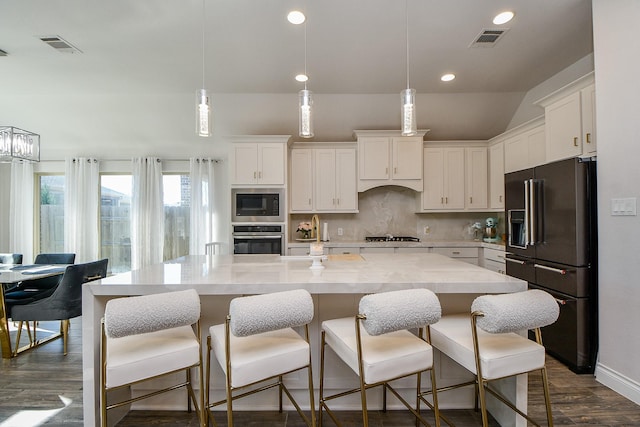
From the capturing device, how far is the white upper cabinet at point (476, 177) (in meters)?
4.73

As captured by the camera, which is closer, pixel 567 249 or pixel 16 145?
pixel 567 249

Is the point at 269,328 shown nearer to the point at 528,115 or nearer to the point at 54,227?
the point at 528,115

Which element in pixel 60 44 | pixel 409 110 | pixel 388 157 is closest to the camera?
pixel 409 110

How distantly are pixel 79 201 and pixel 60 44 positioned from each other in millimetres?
2662

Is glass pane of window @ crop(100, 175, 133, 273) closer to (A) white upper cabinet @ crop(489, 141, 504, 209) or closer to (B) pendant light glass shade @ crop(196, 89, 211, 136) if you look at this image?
(B) pendant light glass shade @ crop(196, 89, 211, 136)

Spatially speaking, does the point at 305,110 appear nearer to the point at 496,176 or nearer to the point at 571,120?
the point at 571,120

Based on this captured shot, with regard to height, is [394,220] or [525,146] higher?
[525,146]

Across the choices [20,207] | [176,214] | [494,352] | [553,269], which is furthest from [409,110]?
[20,207]

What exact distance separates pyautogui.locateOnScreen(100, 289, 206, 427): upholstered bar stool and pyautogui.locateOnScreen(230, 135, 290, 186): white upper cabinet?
303 cm

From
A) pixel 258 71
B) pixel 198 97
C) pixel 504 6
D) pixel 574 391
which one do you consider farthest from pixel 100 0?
pixel 574 391

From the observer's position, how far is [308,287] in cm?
172

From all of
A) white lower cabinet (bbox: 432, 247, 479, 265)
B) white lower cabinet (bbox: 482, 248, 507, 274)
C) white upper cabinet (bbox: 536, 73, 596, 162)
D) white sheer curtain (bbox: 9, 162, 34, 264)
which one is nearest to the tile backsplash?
white lower cabinet (bbox: 432, 247, 479, 265)

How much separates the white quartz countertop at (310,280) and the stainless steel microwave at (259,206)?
222 centimetres

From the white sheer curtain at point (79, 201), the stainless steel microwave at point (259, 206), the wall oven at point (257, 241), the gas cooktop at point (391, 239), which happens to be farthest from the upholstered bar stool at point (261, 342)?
the white sheer curtain at point (79, 201)
